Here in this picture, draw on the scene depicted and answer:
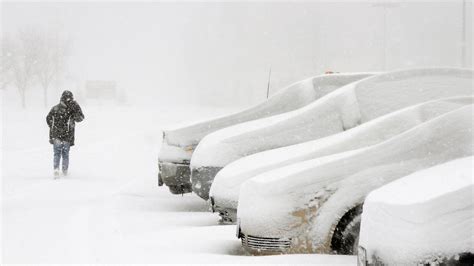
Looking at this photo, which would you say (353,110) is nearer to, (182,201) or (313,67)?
(182,201)

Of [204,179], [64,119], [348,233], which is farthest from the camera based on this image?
[64,119]

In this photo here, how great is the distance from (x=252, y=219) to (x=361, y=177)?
2.89 feet

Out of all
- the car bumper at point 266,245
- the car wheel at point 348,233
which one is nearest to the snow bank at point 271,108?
the car bumper at point 266,245

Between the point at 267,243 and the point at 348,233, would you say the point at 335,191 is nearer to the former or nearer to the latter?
the point at 348,233

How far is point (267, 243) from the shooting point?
498 centimetres

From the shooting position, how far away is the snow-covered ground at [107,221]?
5.59 m

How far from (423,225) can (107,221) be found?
15.9 ft

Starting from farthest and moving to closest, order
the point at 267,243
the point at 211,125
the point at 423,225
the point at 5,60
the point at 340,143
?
the point at 5,60 < the point at 211,125 < the point at 340,143 < the point at 267,243 < the point at 423,225

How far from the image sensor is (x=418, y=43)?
58.0 m

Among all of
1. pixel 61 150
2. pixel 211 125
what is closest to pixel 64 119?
pixel 61 150

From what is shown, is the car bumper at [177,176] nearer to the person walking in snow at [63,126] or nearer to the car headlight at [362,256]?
the person walking in snow at [63,126]

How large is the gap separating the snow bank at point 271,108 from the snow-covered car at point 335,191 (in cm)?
386

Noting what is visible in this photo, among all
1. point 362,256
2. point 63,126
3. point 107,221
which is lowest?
point 107,221

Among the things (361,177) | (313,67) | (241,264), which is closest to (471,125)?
(361,177)
